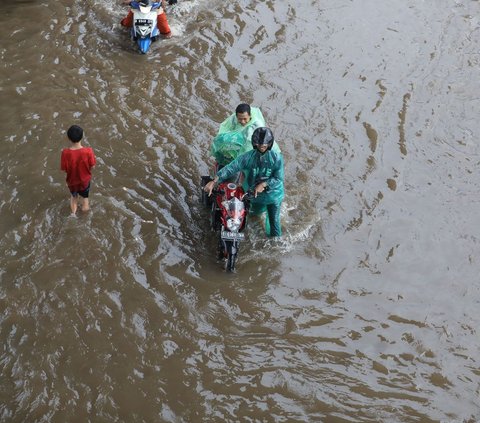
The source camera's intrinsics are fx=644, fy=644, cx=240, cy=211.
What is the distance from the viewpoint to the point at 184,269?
743 centimetres

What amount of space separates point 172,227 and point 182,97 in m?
3.16

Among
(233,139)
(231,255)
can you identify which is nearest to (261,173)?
(233,139)

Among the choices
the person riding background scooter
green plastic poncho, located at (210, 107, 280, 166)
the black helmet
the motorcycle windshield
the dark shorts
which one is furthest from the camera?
the person riding background scooter

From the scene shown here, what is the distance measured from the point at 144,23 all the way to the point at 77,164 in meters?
4.78

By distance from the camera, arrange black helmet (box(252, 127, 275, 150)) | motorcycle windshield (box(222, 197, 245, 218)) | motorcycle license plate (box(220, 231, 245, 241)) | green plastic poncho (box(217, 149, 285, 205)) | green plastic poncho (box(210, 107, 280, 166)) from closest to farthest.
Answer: black helmet (box(252, 127, 275, 150)) < motorcycle license plate (box(220, 231, 245, 241)) < motorcycle windshield (box(222, 197, 245, 218)) < green plastic poncho (box(217, 149, 285, 205)) < green plastic poncho (box(210, 107, 280, 166))

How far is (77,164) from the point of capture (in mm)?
7406

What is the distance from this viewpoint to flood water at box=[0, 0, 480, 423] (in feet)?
20.1

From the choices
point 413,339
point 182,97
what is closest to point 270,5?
point 182,97

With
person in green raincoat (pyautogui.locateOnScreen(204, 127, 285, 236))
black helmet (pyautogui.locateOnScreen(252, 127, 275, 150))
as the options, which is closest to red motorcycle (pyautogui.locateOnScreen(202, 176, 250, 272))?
person in green raincoat (pyautogui.locateOnScreen(204, 127, 285, 236))

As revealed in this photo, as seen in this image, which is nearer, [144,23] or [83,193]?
[83,193]

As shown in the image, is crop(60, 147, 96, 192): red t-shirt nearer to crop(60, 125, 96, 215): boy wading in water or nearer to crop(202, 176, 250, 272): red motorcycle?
crop(60, 125, 96, 215): boy wading in water

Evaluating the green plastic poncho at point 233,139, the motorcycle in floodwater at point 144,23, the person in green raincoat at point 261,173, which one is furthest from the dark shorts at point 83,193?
the motorcycle in floodwater at point 144,23

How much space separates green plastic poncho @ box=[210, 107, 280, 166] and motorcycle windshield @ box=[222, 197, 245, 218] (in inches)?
33.6

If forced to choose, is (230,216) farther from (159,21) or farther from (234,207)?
(159,21)
